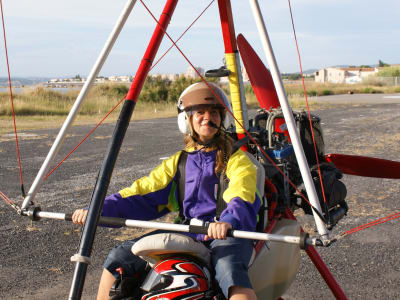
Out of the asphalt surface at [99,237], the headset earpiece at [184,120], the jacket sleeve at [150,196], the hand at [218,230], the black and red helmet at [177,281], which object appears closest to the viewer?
the black and red helmet at [177,281]

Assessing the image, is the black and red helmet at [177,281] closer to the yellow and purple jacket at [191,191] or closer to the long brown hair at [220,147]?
Answer: the yellow and purple jacket at [191,191]

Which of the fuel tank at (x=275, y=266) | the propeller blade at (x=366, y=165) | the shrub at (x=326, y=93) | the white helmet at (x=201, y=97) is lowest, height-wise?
the shrub at (x=326, y=93)

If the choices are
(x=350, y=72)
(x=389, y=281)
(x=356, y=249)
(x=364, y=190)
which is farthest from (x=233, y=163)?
(x=350, y=72)

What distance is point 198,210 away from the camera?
114 inches

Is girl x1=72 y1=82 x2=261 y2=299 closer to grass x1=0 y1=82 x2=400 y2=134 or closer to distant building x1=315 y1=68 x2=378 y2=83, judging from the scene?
grass x1=0 y1=82 x2=400 y2=134

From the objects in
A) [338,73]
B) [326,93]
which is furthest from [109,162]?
[338,73]

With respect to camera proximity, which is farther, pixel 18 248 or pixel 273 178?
pixel 18 248

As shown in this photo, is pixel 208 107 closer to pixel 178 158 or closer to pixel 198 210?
pixel 178 158

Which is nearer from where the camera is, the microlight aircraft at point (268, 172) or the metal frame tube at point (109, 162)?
the metal frame tube at point (109, 162)

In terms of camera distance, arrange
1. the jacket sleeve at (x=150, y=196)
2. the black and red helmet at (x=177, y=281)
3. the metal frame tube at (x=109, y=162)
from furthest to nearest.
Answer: the jacket sleeve at (x=150, y=196) < the black and red helmet at (x=177, y=281) < the metal frame tube at (x=109, y=162)

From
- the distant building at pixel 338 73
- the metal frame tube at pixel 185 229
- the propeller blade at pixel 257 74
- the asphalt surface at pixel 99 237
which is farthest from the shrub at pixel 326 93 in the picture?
the distant building at pixel 338 73

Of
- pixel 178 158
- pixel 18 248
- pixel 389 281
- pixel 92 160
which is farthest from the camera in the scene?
pixel 92 160

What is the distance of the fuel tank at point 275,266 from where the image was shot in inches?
105

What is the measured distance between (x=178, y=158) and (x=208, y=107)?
376 mm
